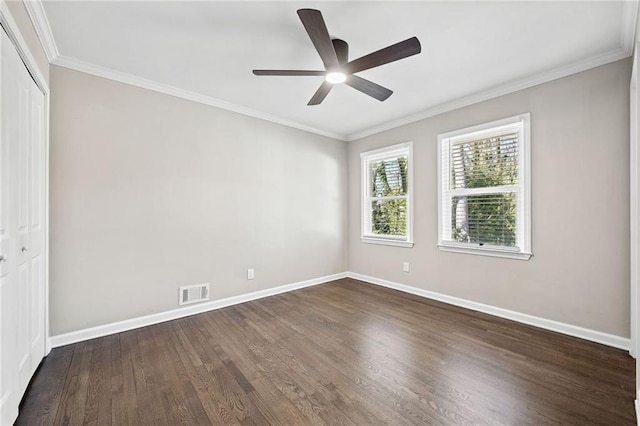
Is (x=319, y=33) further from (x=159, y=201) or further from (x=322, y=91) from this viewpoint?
(x=159, y=201)

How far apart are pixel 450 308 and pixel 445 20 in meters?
2.94

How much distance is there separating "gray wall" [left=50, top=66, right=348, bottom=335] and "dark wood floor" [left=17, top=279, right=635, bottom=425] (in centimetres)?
53

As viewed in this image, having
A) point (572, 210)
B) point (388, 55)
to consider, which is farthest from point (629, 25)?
point (388, 55)

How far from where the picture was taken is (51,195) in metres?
2.30

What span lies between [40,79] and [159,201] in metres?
1.28

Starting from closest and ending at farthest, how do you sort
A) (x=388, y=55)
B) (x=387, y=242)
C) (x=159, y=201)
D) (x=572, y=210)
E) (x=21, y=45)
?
(x=21, y=45), (x=388, y=55), (x=572, y=210), (x=159, y=201), (x=387, y=242)

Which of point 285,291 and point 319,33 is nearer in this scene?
point 319,33

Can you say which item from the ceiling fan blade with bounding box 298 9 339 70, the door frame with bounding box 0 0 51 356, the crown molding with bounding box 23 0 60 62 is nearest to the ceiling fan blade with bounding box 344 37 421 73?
the ceiling fan blade with bounding box 298 9 339 70

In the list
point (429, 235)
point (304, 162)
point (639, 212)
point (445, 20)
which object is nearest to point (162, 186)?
point (304, 162)

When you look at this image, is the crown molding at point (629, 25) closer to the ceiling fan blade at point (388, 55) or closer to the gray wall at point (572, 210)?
the gray wall at point (572, 210)

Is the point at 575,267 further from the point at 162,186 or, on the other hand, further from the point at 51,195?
the point at 51,195

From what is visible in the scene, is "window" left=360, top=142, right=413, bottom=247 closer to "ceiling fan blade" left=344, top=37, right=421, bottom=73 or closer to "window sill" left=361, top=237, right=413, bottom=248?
"window sill" left=361, top=237, right=413, bottom=248

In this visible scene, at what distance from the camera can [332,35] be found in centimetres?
211

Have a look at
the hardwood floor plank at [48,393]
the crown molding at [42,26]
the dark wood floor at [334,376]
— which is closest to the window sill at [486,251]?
the dark wood floor at [334,376]
